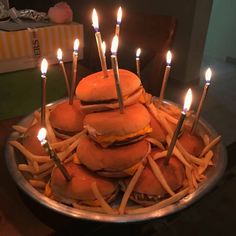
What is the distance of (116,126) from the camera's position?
65cm

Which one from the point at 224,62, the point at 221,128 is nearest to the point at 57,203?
the point at 221,128

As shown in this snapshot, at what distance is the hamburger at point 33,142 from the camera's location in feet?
2.42

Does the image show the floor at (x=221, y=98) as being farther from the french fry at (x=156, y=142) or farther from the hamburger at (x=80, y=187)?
the hamburger at (x=80, y=187)

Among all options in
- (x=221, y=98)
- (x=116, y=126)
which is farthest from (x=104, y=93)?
(x=221, y=98)

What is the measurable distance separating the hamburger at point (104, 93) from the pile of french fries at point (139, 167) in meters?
0.08

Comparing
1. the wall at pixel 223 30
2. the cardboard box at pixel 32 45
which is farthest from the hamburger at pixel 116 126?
the wall at pixel 223 30

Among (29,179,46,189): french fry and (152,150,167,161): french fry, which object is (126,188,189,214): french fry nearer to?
(152,150,167,161): french fry

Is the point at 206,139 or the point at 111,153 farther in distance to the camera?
the point at 206,139

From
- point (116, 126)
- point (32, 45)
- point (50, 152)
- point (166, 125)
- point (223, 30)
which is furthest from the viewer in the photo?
point (223, 30)

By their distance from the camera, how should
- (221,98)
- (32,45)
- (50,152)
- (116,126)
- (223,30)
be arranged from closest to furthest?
(50,152) → (116,126) → (32,45) → (221,98) → (223,30)

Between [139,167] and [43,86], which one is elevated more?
[43,86]

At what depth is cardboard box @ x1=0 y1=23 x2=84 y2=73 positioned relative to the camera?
4.93ft

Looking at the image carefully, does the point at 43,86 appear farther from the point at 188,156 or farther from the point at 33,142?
the point at 188,156

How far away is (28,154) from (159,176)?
1.10 ft
